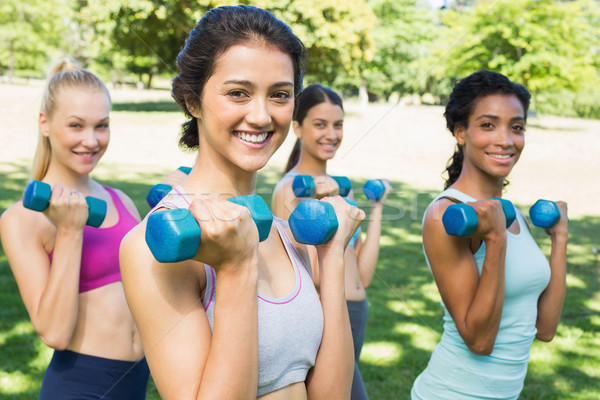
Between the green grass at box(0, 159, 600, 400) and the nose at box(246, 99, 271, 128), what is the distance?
323 cm

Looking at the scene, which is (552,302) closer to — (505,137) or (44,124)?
(505,137)

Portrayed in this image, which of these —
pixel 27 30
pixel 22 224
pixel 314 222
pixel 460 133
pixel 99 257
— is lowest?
pixel 27 30

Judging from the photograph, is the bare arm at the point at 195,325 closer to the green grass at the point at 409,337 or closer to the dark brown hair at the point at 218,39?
the dark brown hair at the point at 218,39

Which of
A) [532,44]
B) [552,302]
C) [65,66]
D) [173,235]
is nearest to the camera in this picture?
[173,235]

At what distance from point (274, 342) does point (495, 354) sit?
4.50ft

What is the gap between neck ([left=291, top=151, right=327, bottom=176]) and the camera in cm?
382

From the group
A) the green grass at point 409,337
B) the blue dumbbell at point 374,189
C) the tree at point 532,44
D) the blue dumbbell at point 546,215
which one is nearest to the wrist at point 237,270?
the blue dumbbell at point 546,215

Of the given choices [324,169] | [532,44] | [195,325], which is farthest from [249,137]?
[532,44]

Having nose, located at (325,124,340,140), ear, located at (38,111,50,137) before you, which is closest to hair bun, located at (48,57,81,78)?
ear, located at (38,111,50,137)

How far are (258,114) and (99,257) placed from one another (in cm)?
129

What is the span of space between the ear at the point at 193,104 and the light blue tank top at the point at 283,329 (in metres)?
0.27

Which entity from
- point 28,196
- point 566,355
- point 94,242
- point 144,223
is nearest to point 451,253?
point 144,223

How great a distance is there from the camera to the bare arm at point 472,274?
2.17 metres

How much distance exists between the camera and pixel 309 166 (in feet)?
12.5
